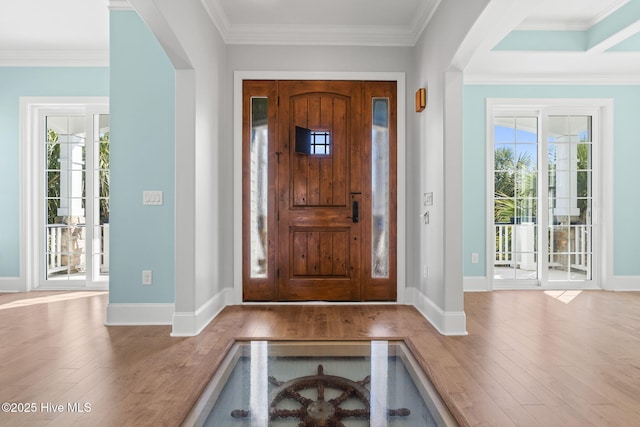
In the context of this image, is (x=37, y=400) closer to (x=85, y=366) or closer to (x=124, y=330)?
(x=85, y=366)

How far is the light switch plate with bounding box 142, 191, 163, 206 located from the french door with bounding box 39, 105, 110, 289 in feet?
6.07

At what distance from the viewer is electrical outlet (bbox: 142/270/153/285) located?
3.39 meters

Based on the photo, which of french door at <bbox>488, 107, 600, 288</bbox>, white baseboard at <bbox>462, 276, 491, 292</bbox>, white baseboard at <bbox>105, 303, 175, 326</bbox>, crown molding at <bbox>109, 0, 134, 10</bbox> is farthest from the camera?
french door at <bbox>488, 107, 600, 288</bbox>

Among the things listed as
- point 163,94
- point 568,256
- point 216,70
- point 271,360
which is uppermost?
point 216,70

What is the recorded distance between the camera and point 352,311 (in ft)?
12.6

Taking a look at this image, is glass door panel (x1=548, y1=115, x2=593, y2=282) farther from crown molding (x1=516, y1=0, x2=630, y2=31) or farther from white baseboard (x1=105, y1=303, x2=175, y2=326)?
white baseboard (x1=105, y1=303, x2=175, y2=326)

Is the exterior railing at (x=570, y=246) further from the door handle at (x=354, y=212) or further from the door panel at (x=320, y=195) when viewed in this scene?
the door panel at (x=320, y=195)

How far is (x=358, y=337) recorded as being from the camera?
3020 millimetres

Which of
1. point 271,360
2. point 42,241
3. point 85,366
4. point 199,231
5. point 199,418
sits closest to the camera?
point 199,418

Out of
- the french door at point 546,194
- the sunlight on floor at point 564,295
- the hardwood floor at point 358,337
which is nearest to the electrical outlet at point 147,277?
the hardwood floor at point 358,337

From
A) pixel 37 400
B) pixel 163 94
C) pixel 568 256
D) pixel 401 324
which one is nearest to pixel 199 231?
pixel 163 94

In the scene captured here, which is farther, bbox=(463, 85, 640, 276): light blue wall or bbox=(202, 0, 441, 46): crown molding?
bbox=(463, 85, 640, 276): light blue wall

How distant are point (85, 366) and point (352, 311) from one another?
227 centimetres

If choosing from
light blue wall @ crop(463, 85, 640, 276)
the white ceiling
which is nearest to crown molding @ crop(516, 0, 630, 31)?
the white ceiling
